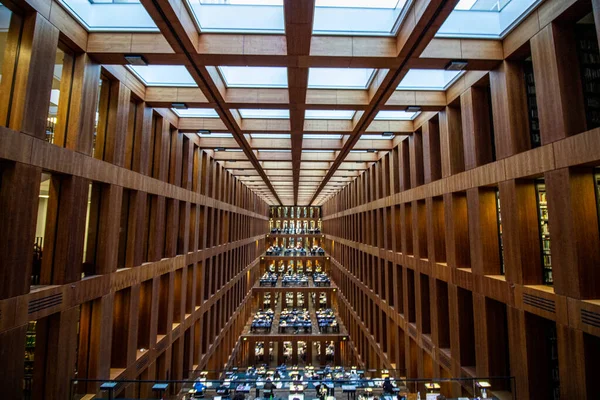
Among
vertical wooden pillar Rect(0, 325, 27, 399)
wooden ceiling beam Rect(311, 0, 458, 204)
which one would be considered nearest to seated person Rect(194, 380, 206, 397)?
vertical wooden pillar Rect(0, 325, 27, 399)

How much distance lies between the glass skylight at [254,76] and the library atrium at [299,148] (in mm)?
53

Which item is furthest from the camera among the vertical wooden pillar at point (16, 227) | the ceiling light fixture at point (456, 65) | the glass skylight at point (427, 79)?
the glass skylight at point (427, 79)

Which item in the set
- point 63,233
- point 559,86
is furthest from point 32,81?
point 559,86

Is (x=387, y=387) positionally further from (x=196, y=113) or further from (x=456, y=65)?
(x=196, y=113)

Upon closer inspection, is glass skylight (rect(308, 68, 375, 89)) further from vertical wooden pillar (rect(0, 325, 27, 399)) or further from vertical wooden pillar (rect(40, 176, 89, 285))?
vertical wooden pillar (rect(0, 325, 27, 399))

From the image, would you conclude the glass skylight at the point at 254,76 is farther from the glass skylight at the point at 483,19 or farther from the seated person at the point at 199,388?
the seated person at the point at 199,388

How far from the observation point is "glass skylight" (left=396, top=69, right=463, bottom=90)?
8.81m

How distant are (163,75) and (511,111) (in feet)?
26.0

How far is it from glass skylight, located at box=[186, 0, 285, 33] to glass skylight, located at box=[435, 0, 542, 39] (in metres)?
3.03

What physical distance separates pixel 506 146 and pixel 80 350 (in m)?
9.62

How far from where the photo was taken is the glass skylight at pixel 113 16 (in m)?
6.25

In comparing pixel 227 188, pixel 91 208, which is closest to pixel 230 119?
pixel 91 208

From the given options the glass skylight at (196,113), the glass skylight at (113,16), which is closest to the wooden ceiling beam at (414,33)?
the glass skylight at (113,16)

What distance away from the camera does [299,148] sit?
1290cm
